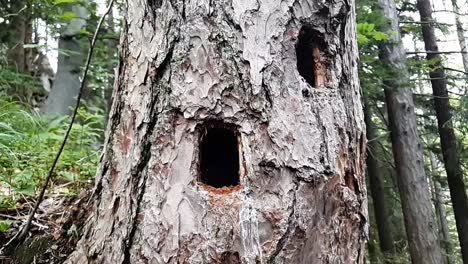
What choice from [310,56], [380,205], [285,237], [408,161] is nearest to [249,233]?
[285,237]

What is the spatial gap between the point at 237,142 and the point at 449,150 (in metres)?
9.97

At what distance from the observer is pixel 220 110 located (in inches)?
62.2

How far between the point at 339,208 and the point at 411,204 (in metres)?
7.28

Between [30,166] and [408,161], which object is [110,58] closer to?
[30,166]

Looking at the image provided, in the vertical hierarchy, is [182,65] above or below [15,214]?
above

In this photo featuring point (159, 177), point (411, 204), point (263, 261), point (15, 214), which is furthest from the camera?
point (411, 204)

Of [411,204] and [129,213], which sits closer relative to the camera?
[129,213]

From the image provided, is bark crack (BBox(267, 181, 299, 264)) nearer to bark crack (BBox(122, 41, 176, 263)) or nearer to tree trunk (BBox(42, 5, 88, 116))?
bark crack (BBox(122, 41, 176, 263))

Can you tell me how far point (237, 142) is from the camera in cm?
161

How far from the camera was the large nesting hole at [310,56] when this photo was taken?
5.78 feet

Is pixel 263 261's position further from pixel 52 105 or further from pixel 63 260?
pixel 52 105

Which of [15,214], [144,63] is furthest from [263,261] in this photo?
[15,214]

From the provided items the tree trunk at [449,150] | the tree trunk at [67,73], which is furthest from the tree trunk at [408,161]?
the tree trunk at [67,73]

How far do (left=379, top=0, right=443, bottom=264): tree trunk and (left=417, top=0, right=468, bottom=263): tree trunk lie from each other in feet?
5.47
